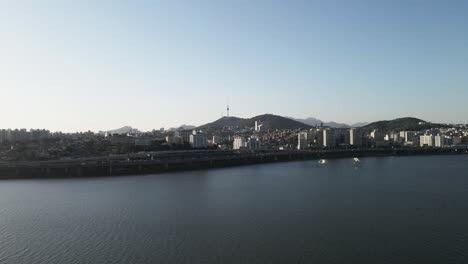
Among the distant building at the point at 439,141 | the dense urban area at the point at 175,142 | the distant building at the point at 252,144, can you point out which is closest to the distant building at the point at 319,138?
the dense urban area at the point at 175,142

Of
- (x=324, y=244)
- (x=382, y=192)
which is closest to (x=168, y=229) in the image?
(x=324, y=244)

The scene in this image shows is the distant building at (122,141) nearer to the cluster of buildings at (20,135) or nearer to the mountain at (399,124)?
the cluster of buildings at (20,135)

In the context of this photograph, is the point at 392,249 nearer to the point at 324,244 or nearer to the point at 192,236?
the point at 324,244

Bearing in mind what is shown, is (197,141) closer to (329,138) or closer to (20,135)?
(329,138)

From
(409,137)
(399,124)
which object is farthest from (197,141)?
(399,124)

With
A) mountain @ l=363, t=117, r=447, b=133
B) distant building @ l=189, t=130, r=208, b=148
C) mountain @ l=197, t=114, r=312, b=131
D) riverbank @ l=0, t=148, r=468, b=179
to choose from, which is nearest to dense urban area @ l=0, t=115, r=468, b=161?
distant building @ l=189, t=130, r=208, b=148
